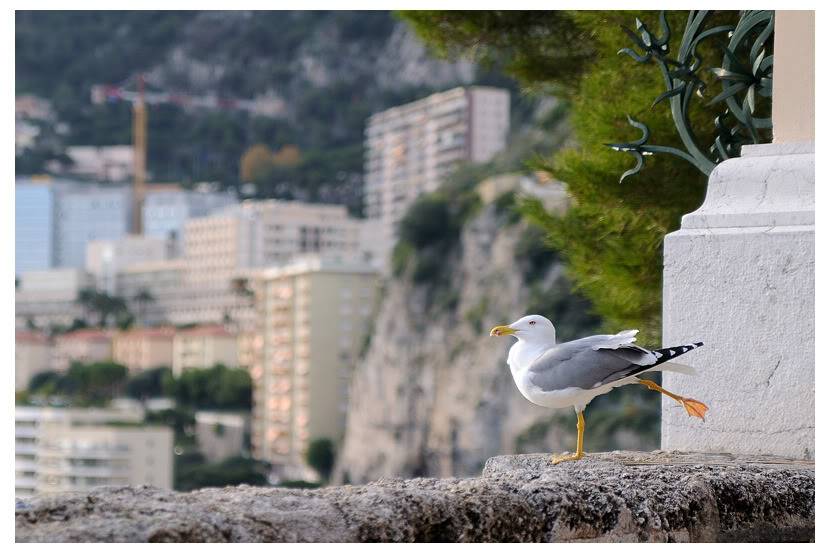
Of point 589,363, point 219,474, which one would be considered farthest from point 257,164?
point 589,363

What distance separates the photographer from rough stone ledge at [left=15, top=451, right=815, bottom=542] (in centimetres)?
280

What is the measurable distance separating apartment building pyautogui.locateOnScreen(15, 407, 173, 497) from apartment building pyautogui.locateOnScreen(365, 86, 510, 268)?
25.7 meters

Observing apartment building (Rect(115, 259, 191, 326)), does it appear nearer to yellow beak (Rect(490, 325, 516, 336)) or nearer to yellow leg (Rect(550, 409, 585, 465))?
yellow leg (Rect(550, 409, 585, 465))

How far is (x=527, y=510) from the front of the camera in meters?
3.19

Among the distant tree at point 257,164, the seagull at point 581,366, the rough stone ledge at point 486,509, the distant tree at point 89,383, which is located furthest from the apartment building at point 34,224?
the rough stone ledge at point 486,509

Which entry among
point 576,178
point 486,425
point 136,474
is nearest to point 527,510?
point 576,178

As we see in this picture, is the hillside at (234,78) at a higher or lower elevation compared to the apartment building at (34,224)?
higher

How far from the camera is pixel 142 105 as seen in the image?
468ft

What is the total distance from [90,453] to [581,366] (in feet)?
243

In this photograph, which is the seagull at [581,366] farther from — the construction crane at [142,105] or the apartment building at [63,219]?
the construction crane at [142,105]

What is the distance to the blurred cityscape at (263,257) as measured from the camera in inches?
2675

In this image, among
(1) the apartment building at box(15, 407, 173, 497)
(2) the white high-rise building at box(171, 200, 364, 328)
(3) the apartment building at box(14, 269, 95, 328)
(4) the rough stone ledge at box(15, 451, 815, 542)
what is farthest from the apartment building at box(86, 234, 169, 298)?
(4) the rough stone ledge at box(15, 451, 815, 542)

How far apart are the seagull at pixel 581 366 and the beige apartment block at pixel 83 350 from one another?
352 ft

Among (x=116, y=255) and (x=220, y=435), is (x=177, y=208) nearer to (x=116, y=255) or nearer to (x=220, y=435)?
(x=116, y=255)
